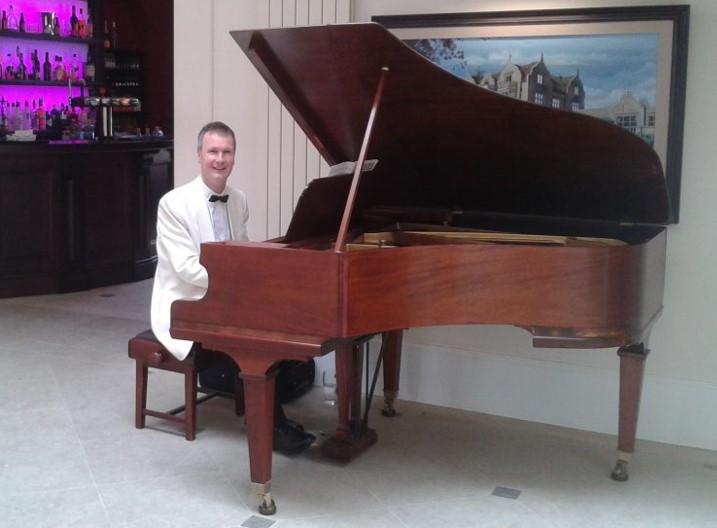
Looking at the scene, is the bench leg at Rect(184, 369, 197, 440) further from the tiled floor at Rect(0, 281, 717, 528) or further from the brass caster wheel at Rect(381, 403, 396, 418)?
the brass caster wheel at Rect(381, 403, 396, 418)

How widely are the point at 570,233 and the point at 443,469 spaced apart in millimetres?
1074

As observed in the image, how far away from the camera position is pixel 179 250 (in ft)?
11.7

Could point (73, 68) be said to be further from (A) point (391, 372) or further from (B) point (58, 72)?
(A) point (391, 372)

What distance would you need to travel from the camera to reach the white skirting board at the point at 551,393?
3.85 meters

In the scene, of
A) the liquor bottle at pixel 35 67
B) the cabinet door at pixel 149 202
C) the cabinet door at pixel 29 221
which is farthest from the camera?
the liquor bottle at pixel 35 67

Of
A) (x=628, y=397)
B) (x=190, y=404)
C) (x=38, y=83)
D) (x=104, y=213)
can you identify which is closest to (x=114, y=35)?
(x=38, y=83)

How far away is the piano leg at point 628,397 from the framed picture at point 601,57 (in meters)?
0.72

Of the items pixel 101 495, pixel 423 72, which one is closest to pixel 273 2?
pixel 423 72

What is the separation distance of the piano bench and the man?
7 centimetres

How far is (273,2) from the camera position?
4.49m

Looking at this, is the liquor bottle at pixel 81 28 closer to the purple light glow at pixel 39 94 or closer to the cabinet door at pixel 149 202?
the purple light glow at pixel 39 94

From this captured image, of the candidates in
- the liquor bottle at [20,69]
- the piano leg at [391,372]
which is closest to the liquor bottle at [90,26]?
the liquor bottle at [20,69]

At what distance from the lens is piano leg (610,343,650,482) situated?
3375mm

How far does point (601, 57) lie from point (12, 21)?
5786mm
